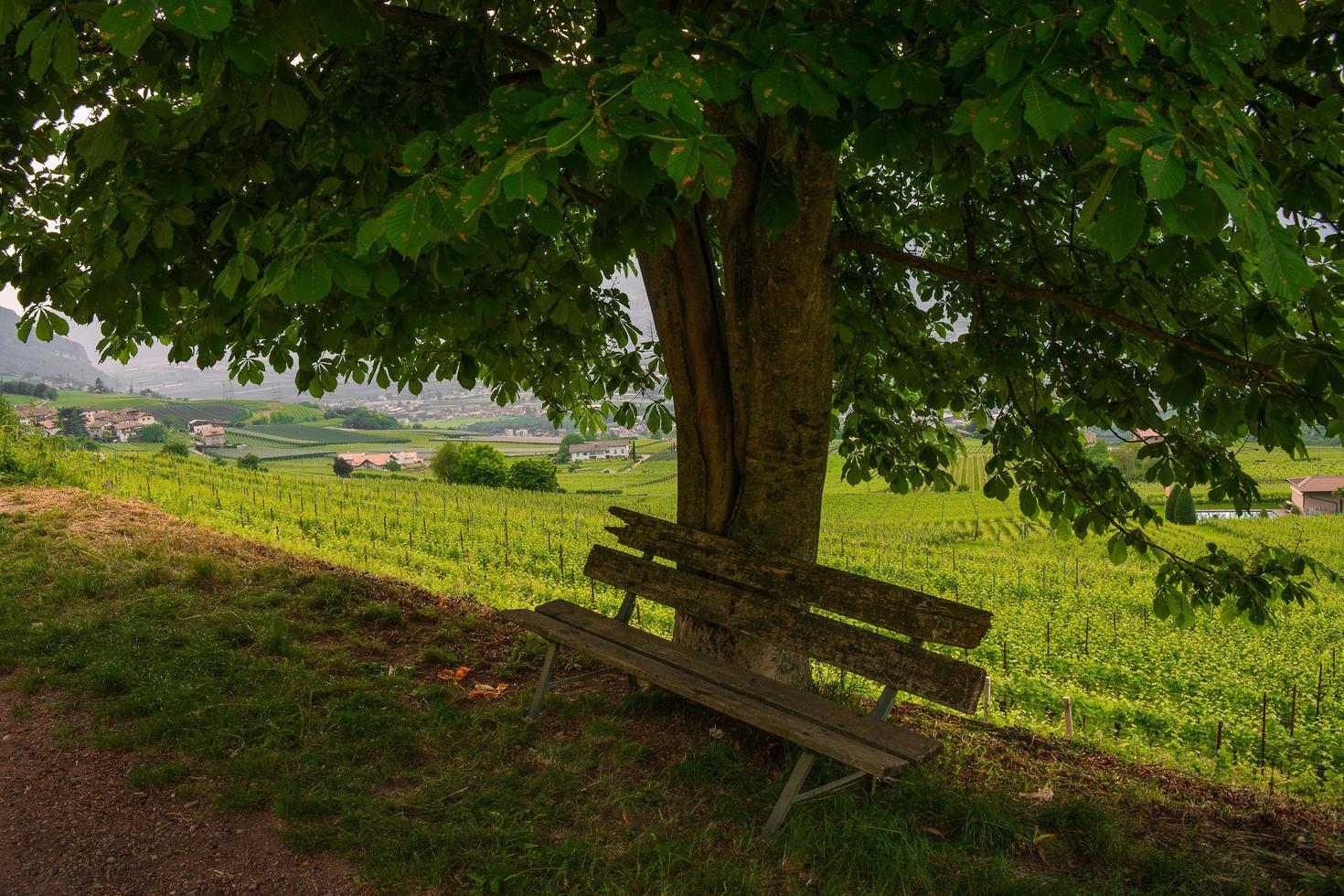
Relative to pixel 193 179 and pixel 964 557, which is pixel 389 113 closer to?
pixel 193 179

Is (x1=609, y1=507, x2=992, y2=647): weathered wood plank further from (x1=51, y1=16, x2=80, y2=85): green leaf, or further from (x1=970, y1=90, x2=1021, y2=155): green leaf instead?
(x1=51, y1=16, x2=80, y2=85): green leaf

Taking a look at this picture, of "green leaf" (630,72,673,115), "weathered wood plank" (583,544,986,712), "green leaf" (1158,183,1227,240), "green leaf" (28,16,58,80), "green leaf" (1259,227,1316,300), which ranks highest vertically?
"green leaf" (28,16,58,80)

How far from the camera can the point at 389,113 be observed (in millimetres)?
3434

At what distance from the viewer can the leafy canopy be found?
1908mm

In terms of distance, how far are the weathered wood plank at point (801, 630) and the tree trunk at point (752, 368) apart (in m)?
0.35

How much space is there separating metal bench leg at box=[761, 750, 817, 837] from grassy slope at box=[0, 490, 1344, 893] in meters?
0.07

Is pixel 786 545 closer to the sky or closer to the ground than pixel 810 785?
closer to the sky

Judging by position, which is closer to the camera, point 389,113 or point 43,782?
point 389,113

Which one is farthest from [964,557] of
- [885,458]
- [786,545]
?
[786,545]

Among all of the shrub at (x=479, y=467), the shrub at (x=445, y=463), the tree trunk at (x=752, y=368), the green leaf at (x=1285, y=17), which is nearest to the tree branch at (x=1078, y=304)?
the tree trunk at (x=752, y=368)

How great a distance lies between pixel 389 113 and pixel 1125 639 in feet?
42.2

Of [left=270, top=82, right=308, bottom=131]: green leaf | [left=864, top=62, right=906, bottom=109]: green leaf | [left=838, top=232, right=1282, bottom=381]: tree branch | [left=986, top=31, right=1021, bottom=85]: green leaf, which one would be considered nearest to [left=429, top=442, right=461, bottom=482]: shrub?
[left=838, top=232, right=1282, bottom=381]: tree branch

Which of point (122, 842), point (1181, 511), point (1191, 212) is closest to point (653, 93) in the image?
point (1191, 212)

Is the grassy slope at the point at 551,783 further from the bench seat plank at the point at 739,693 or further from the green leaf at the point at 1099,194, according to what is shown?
the green leaf at the point at 1099,194
